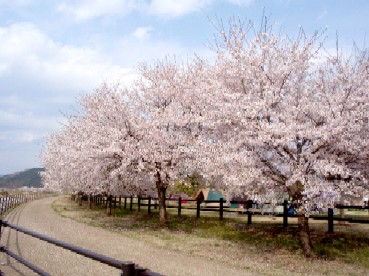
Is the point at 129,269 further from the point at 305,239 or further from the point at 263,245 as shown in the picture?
the point at 263,245

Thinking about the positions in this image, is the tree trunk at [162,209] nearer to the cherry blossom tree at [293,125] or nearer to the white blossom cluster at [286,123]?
the white blossom cluster at [286,123]

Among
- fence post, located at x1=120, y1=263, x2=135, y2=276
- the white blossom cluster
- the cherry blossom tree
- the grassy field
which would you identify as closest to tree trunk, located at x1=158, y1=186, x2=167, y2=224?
the grassy field

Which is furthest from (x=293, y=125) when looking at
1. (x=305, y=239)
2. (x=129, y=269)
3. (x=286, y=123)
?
(x=129, y=269)

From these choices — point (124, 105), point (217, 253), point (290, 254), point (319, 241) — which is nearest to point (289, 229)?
point (319, 241)

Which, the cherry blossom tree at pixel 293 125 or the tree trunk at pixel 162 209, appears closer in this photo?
the cherry blossom tree at pixel 293 125

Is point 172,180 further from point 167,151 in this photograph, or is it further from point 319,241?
point 319,241

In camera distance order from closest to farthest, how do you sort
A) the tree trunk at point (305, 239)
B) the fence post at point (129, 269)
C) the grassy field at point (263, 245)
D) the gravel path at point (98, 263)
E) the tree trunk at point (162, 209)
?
the fence post at point (129, 269)
the gravel path at point (98, 263)
the grassy field at point (263, 245)
the tree trunk at point (305, 239)
the tree trunk at point (162, 209)

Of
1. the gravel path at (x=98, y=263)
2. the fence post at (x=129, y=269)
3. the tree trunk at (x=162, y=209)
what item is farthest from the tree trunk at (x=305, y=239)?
the fence post at (x=129, y=269)

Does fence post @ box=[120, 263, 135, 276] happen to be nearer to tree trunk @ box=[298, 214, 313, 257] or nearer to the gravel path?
the gravel path

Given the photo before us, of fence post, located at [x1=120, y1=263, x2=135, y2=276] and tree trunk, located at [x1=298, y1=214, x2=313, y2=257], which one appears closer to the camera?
fence post, located at [x1=120, y1=263, x2=135, y2=276]

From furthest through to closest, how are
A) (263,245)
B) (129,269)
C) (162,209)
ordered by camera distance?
(162,209) < (263,245) < (129,269)

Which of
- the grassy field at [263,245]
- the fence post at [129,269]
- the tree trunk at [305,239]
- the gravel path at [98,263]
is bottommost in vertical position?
the grassy field at [263,245]

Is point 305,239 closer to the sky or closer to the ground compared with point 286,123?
closer to the ground

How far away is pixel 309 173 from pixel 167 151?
988 cm
